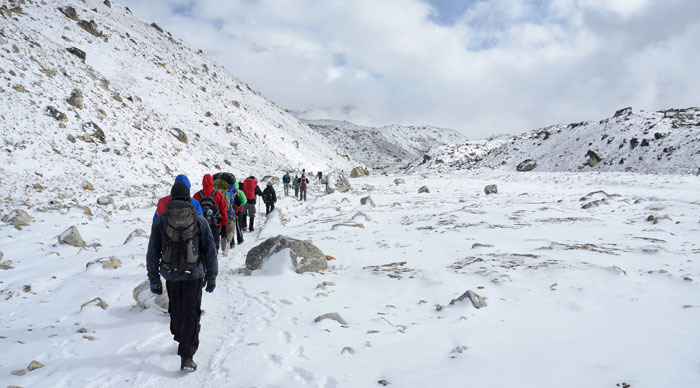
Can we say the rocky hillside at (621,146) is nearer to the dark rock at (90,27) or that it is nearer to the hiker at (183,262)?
the hiker at (183,262)

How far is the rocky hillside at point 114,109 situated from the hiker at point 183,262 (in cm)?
1417

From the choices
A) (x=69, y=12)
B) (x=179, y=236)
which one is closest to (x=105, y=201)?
(x=179, y=236)

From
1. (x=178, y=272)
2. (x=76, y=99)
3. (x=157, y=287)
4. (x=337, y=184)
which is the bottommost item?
(x=157, y=287)

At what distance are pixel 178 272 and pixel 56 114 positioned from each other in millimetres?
21722

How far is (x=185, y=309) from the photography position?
4.67 meters

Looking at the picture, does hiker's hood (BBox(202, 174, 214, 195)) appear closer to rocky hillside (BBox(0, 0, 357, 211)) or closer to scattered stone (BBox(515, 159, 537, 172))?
rocky hillside (BBox(0, 0, 357, 211))

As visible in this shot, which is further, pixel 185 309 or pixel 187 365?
pixel 185 309

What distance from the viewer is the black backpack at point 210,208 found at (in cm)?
835

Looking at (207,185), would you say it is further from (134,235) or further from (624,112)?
(624,112)

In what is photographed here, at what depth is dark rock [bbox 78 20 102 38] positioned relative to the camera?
122ft

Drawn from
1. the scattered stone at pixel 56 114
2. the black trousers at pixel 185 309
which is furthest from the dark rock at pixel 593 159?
the scattered stone at pixel 56 114

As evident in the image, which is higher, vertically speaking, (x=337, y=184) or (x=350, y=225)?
(x=337, y=184)

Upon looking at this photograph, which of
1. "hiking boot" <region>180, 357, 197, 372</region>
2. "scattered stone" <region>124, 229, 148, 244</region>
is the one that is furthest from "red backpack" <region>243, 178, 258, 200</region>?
"hiking boot" <region>180, 357, 197, 372</region>

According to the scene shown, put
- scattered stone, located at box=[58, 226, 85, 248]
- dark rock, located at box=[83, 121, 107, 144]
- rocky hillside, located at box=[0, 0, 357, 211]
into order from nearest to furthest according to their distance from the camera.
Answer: scattered stone, located at box=[58, 226, 85, 248]
rocky hillside, located at box=[0, 0, 357, 211]
dark rock, located at box=[83, 121, 107, 144]
